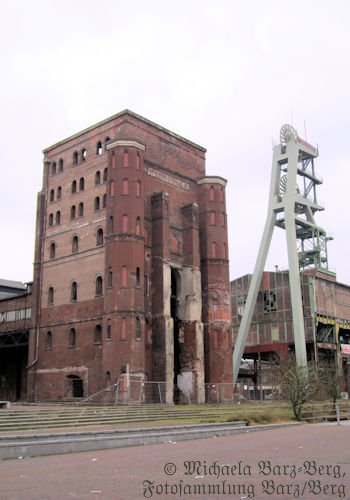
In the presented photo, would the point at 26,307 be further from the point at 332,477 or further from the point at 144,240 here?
the point at 332,477

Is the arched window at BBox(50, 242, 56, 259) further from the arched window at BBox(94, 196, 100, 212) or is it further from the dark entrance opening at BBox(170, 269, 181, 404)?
the dark entrance opening at BBox(170, 269, 181, 404)

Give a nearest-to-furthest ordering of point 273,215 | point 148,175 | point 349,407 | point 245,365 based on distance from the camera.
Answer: point 349,407
point 148,175
point 273,215
point 245,365

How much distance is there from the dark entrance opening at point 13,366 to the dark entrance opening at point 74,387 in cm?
939

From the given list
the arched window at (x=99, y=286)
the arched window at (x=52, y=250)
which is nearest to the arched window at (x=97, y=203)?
the arched window at (x=52, y=250)

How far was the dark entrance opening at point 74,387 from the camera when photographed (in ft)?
148

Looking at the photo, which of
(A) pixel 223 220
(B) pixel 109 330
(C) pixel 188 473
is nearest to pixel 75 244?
(B) pixel 109 330

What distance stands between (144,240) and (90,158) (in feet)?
30.9

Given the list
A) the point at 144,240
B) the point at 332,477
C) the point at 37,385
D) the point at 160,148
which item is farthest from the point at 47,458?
the point at 160,148

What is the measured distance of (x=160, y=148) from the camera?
169ft

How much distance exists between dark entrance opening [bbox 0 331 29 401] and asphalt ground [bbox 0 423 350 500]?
132ft

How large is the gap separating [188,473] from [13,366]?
50704 millimetres

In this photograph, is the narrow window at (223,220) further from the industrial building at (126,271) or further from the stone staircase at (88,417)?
the stone staircase at (88,417)

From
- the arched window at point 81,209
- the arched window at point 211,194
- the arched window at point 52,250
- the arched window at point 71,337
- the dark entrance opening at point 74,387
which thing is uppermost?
the arched window at point 211,194

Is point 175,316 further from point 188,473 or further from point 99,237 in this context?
point 188,473
